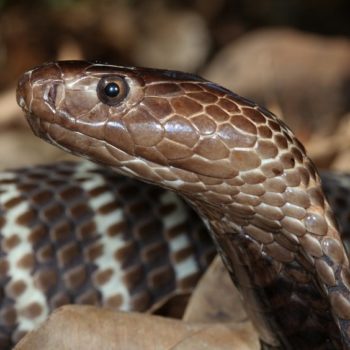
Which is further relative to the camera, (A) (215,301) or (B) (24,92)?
(A) (215,301)

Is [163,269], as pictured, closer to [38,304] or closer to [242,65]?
[38,304]

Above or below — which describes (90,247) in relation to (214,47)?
above

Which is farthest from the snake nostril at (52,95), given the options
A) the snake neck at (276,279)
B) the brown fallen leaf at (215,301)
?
the brown fallen leaf at (215,301)

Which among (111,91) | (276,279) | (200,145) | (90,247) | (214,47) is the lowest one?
(214,47)

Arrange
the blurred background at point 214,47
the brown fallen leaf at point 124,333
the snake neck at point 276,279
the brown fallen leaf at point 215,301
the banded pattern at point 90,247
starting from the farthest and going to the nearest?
the blurred background at point 214,47 → the banded pattern at point 90,247 → the brown fallen leaf at point 215,301 → the brown fallen leaf at point 124,333 → the snake neck at point 276,279

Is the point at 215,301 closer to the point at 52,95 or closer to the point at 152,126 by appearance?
the point at 152,126

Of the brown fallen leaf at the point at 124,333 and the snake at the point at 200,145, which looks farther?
the brown fallen leaf at the point at 124,333

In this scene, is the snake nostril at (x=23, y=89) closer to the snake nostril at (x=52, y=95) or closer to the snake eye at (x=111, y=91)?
the snake nostril at (x=52, y=95)

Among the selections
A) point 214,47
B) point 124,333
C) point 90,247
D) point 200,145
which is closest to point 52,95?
point 200,145
